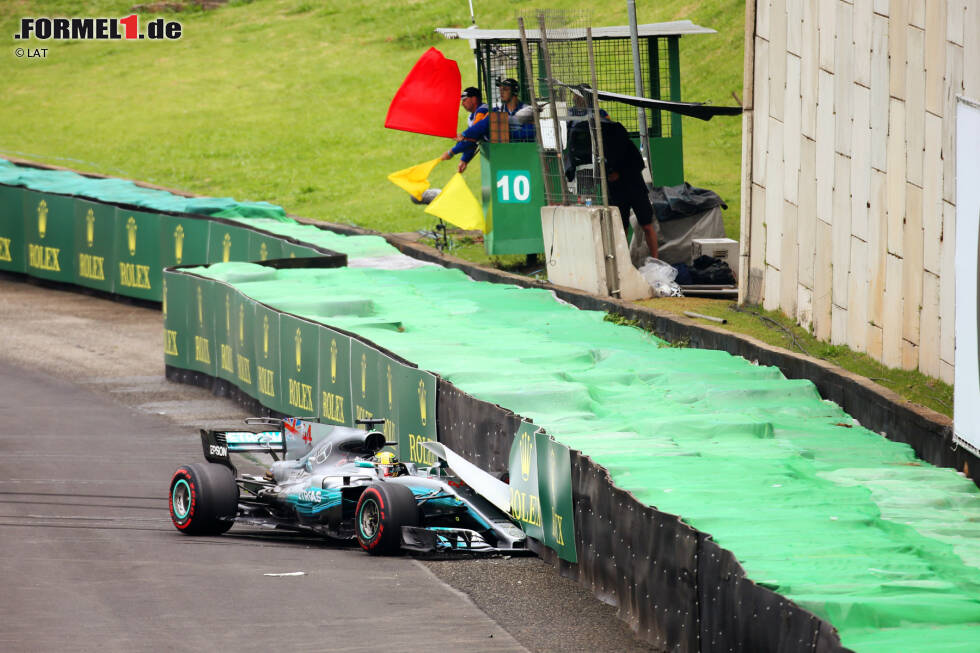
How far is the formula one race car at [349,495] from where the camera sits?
1177 centimetres

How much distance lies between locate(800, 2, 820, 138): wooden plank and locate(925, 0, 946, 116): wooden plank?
2959 millimetres

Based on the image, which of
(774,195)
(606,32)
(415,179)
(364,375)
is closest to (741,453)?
(364,375)

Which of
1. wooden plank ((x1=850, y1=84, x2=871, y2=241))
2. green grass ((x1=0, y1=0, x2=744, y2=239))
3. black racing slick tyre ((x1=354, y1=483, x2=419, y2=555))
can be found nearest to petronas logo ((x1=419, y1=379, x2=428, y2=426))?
black racing slick tyre ((x1=354, y1=483, x2=419, y2=555))

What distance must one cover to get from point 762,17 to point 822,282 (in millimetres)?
3601

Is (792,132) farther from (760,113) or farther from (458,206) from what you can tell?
(458,206)

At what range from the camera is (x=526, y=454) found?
11695 mm

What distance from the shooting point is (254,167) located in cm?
3925

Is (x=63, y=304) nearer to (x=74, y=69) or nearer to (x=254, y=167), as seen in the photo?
(x=254, y=167)

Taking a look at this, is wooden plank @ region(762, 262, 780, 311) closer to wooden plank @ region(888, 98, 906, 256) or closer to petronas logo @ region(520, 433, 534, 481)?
wooden plank @ region(888, 98, 906, 256)

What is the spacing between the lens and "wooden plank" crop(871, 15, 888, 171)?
14180 millimetres

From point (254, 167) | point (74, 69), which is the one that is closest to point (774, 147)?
point (254, 167)

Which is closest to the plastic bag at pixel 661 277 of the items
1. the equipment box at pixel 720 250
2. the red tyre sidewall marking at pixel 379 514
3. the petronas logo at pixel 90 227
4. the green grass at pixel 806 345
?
the green grass at pixel 806 345

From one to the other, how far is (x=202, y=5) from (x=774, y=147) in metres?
46.2

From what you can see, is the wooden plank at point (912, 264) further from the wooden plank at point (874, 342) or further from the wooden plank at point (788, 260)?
the wooden plank at point (788, 260)
